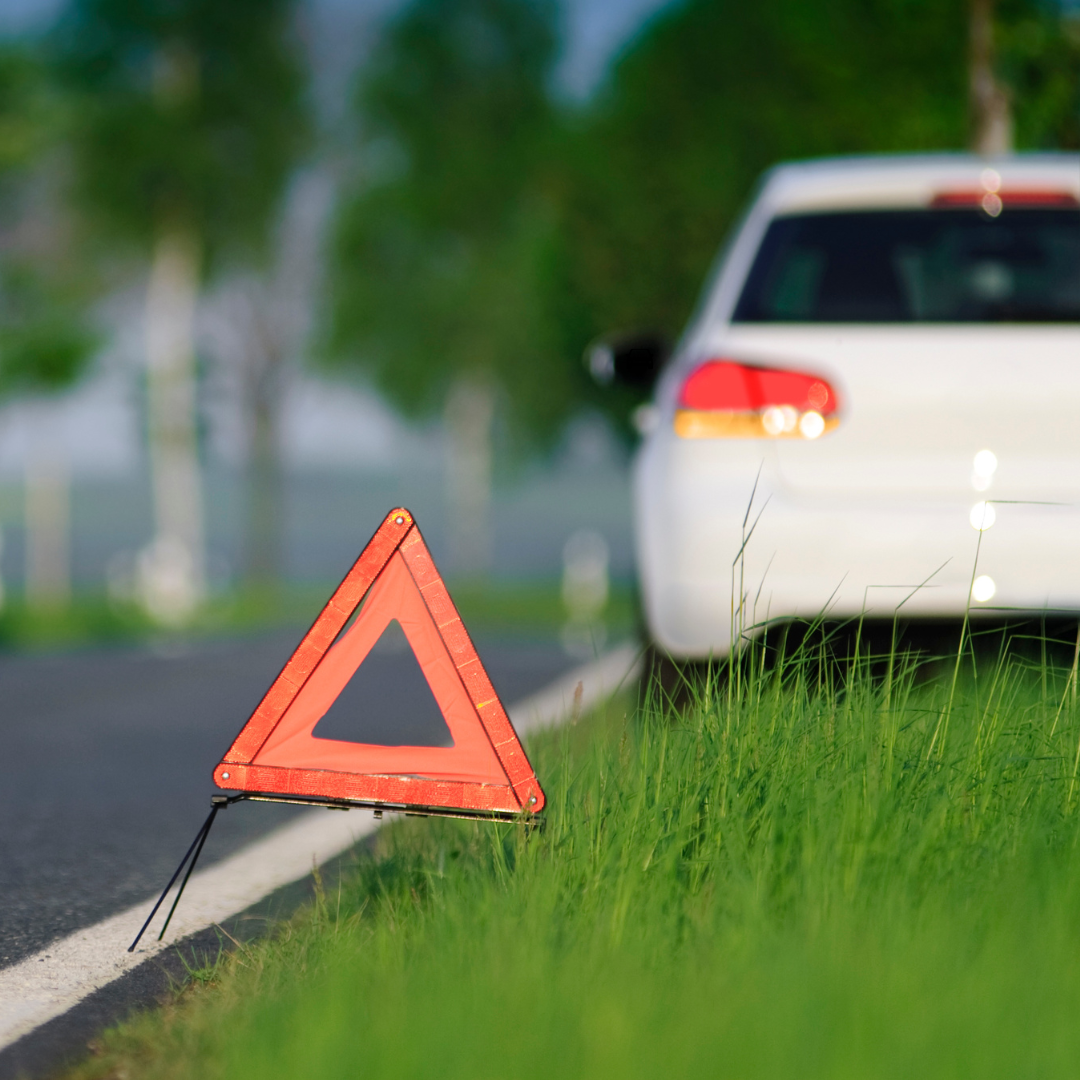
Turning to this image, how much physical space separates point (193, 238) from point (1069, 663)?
41742 mm

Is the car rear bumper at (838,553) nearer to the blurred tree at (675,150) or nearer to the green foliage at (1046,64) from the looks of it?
the green foliage at (1046,64)

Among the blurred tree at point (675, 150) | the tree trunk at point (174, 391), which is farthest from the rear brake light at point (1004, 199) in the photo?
the tree trunk at point (174, 391)

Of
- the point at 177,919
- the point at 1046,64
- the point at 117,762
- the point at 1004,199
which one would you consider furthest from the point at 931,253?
the point at 1046,64

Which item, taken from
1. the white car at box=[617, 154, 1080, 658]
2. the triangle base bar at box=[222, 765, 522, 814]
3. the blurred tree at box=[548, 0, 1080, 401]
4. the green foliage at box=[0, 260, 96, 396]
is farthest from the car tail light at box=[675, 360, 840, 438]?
the green foliage at box=[0, 260, 96, 396]

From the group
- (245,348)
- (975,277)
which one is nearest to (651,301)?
(245,348)

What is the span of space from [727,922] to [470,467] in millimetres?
52082

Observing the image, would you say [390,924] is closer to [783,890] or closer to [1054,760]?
[783,890]

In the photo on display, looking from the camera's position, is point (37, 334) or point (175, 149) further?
point (175, 149)

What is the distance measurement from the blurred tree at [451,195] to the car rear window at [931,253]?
42.9 m

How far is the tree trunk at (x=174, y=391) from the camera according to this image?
43.4 metres

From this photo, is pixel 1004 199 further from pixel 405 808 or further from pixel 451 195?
pixel 451 195

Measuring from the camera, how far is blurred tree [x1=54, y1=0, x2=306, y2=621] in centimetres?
4366

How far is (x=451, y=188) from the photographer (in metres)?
49.0

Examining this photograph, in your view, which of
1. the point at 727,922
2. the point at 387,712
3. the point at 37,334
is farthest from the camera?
the point at 37,334
